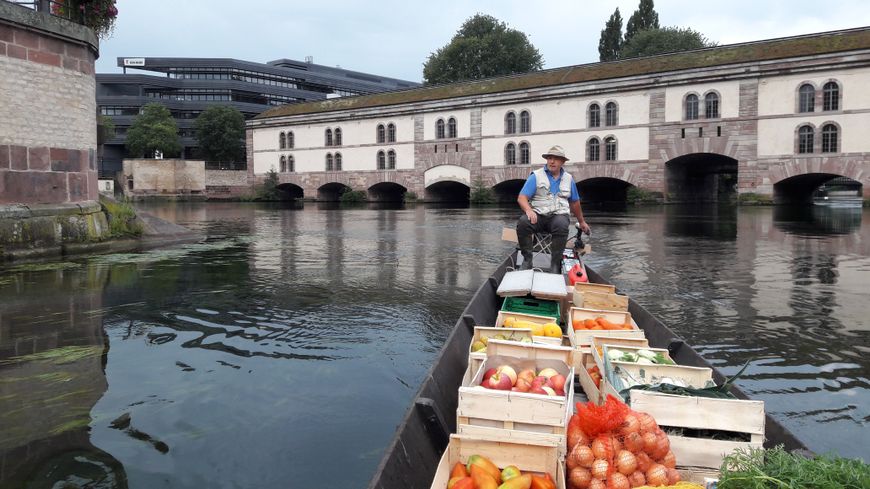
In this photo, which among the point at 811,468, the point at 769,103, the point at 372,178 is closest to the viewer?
the point at 811,468

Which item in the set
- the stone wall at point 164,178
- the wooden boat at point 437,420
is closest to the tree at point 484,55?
the stone wall at point 164,178

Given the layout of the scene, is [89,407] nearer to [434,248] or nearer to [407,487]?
[407,487]

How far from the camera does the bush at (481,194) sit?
155ft

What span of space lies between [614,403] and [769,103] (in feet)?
127

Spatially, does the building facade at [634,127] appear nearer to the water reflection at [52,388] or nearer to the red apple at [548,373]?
the water reflection at [52,388]

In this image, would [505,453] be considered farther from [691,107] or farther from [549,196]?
[691,107]

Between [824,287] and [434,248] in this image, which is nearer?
[824,287]

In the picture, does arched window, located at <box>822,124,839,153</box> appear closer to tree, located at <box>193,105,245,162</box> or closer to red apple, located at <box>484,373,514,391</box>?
red apple, located at <box>484,373,514,391</box>

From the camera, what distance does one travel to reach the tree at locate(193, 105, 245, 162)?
72.9 meters

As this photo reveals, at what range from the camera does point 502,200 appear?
49.2 m

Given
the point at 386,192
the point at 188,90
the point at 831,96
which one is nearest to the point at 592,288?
the point at 831,96

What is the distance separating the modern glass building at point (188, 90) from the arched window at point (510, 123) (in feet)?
143

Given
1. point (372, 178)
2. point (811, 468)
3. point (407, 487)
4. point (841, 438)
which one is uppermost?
point (372, 178)

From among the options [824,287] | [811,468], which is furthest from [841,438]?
[824,287]
